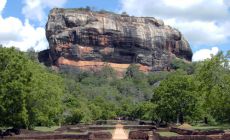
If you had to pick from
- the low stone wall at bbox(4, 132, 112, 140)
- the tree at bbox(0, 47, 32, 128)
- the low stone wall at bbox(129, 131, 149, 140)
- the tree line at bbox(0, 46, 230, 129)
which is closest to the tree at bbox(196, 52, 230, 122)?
the tree line at bbox(0, 46, 230, 129)

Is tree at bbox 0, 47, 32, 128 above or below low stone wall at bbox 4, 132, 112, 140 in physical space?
above

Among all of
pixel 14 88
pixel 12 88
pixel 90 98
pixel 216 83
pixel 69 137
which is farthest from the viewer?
pixel 90 98

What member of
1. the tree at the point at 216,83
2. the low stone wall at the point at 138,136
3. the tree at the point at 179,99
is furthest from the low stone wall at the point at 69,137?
the tree at the point at 179,99

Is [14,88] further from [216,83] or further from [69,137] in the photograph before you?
[216,83]

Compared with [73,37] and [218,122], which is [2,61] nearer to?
[218,122]

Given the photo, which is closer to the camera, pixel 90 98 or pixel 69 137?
pixel 69 137

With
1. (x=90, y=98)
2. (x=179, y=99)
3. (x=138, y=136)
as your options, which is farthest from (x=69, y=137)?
(x=90, y=98)

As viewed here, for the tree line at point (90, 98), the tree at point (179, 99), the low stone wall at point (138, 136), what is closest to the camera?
the low stone wall at point (138, 136)

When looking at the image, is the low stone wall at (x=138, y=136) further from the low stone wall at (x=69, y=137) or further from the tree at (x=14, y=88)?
the tree at (x=14, y=88)

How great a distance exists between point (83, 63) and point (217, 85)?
14798 centimetres

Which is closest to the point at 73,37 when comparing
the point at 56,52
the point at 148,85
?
the point at 56,52

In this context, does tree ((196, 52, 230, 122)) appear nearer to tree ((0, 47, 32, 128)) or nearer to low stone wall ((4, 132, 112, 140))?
low stone wall ((4, 132, 112, 140))

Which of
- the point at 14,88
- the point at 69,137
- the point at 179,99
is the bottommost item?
the point at 69,137

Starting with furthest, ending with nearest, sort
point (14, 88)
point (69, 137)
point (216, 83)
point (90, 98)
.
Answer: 1. point (90, 98)
2. point (216, 83)
3. point (69, 137)
4. point (14, 88)
